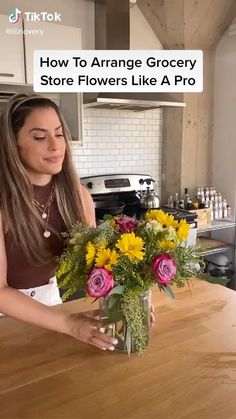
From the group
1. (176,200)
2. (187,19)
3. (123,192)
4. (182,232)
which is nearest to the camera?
(182,232)

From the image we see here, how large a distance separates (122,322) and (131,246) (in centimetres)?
22

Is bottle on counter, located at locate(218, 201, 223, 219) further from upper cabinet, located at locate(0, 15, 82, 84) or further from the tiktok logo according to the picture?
the tiktok logo

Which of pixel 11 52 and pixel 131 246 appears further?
pixel 11 52

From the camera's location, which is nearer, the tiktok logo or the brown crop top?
the brown crop top

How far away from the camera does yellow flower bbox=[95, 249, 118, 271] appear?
90 centimetres

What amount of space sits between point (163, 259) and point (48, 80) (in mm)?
1924

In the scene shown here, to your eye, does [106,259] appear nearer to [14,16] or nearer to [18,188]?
[18,188]

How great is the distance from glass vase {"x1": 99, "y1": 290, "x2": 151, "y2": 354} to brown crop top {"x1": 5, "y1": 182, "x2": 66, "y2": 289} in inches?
14.9

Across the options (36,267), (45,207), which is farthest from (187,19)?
(36,267)

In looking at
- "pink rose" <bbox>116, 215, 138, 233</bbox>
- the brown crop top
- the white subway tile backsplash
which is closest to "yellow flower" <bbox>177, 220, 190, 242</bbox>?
"pink rose" <bbox>116, 215, 138, 233</bbox>

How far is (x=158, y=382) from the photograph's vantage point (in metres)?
0.91

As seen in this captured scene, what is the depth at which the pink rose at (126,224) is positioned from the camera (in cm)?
100

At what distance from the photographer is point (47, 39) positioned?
101 inches

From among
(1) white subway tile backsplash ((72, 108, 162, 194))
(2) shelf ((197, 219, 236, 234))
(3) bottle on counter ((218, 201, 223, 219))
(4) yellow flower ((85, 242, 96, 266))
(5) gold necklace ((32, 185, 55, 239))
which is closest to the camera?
(4) yellow flower ((85, 242, 96, 266))
